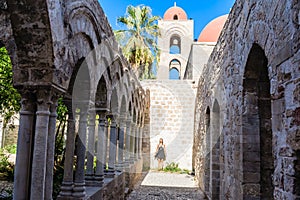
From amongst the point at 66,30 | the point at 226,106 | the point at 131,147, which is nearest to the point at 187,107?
the point at 131,147

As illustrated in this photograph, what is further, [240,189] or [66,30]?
[240,189]

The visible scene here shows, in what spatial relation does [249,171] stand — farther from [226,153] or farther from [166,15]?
[166,15]

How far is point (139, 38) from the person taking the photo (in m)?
15.7

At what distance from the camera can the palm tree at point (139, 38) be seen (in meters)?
15.3

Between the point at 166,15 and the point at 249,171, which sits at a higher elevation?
the point at 166,15

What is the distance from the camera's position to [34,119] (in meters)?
3.02

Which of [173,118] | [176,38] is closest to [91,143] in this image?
[173,118]

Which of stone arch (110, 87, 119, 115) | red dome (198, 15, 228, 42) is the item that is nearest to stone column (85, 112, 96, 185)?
stone arch (110, 87, 119, 115)

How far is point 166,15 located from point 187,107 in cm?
1653

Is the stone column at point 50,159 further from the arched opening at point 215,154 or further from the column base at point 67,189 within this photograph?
the arched opening at point 215,154

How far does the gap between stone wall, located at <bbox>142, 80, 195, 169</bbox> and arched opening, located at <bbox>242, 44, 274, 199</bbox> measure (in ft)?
30.8

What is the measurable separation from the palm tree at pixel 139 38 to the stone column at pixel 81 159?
10598mm

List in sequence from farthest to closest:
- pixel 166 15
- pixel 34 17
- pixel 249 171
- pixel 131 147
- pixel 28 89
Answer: pixel 166 15, pixel 131 147, pixel 249 171, pixel 28 89, pixel 34 17

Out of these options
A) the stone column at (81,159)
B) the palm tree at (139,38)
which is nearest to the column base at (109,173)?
the stone column at (81,159)
